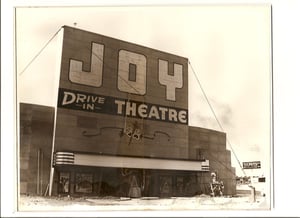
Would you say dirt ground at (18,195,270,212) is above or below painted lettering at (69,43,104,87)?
below

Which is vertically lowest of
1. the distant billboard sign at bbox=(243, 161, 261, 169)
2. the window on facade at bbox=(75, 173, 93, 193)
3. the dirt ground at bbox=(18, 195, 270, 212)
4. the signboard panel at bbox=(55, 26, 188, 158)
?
the dirt ground at bbox=(18, 195, 270, 212)

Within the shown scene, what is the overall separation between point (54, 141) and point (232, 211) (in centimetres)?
87

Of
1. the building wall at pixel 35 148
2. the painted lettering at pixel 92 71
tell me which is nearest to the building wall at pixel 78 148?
the building wall at pixel 35 148

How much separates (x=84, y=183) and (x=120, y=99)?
1.35ft

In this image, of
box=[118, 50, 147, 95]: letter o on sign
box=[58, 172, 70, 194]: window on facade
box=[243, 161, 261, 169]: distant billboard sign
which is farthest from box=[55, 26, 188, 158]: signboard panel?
box=[243, 161, 261, 169]: distant billboard sign

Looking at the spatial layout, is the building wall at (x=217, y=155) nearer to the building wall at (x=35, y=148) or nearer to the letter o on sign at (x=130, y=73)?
the letter o on sign at (x=130, y=73)

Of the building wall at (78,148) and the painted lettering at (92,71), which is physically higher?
the painted lettering at (92,71)

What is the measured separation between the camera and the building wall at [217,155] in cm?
191

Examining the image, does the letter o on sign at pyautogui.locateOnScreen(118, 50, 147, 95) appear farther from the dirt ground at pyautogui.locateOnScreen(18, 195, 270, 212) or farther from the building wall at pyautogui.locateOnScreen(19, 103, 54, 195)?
the dirt ground at pyautogui.locateOnScreen(18, 195, 270, 212)

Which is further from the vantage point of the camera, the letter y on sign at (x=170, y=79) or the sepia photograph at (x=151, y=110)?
the letter y on sign at (x=170, y=79)

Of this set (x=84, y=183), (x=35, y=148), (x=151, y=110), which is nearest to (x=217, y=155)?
(x=151, y=110)

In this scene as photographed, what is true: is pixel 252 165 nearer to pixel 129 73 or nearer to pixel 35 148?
pixel 129 73

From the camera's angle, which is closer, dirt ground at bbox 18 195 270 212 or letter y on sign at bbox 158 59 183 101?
dirt ground at bbox 18 195 270 212

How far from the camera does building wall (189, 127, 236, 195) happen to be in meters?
1.91
